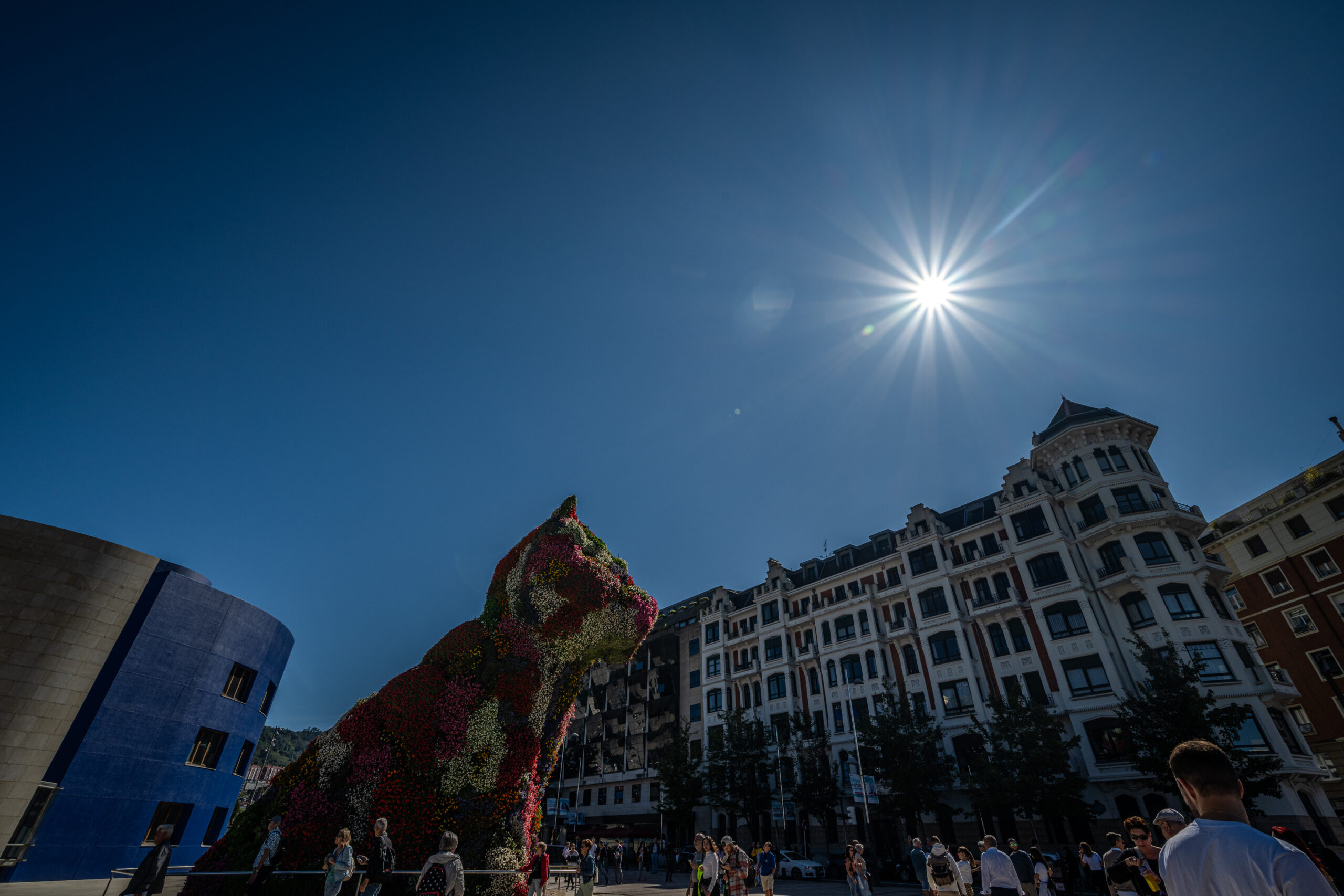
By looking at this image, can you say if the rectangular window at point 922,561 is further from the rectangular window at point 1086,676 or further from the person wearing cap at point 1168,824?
the person wearing cap at point 1168,824

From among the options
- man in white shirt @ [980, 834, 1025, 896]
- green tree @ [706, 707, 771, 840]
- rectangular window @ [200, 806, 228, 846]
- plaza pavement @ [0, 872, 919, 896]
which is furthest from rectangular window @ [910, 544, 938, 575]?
rectangular window @ [200, 806, 228, 846]

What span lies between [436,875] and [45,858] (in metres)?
21.2

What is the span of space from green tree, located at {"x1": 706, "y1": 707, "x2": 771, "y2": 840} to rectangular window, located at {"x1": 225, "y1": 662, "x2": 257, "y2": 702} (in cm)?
2876

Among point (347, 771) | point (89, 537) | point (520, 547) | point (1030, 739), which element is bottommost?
point (347, 771)

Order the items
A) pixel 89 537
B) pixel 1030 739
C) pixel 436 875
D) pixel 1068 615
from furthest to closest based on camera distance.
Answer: pixel 1068 615
pixel 1030 739
pixel 89 537
pixel 436 875

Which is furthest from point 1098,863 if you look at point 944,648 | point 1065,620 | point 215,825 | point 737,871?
point 215,825

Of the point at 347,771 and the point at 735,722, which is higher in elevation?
the point at 735,722

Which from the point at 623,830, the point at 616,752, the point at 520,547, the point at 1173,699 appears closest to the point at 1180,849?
the point at 520,547

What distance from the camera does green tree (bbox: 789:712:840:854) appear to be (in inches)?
1442

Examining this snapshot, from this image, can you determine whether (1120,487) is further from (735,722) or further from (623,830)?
(623,830)

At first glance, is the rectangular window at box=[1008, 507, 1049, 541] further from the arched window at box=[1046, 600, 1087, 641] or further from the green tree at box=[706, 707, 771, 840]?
the green tree at box=[706, 707, 771, 840]

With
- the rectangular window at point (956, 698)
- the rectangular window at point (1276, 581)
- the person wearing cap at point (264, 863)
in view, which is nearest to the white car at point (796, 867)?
the rectangular window at point (956, 698)

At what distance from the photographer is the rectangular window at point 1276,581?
37781 millimetres

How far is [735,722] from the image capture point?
43.1m
